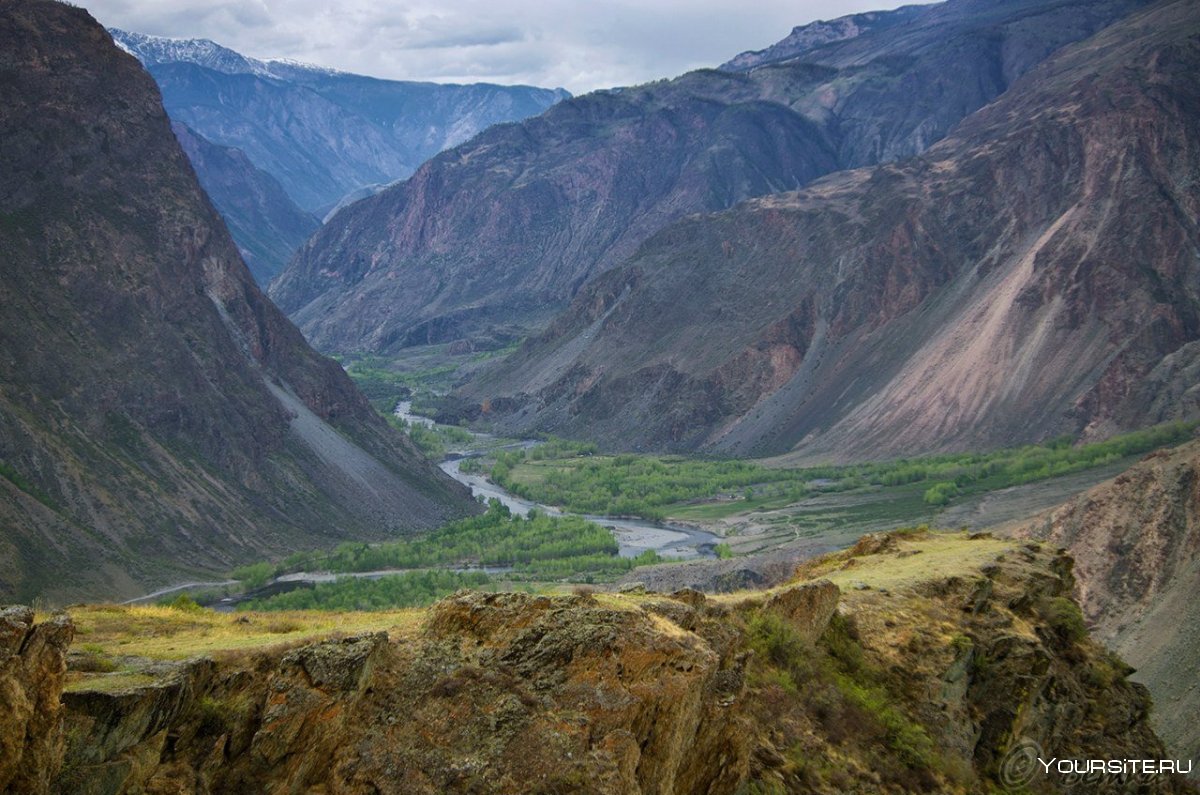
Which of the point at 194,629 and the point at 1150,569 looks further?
the point at 1150,569

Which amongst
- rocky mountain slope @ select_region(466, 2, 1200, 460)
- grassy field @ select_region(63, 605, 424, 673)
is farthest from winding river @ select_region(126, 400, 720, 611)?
grassy field @ select_region(63, 605, 424, 673)

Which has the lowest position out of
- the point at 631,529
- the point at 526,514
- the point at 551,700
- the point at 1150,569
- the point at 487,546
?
the point at 487,546

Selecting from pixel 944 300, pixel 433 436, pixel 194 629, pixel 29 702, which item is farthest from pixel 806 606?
pixel 433 436

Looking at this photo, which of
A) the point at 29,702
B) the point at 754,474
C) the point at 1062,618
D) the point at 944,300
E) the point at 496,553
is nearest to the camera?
the point at 29,702

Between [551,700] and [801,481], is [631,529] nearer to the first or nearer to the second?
[801,481]

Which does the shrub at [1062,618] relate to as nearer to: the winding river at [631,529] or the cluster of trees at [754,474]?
the winding river at [631,529]

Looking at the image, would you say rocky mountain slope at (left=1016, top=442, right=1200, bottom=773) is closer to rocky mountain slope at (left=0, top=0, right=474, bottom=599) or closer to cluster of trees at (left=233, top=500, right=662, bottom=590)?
cluster of trees at (left=233, top=500, right=662, bottom=590)
